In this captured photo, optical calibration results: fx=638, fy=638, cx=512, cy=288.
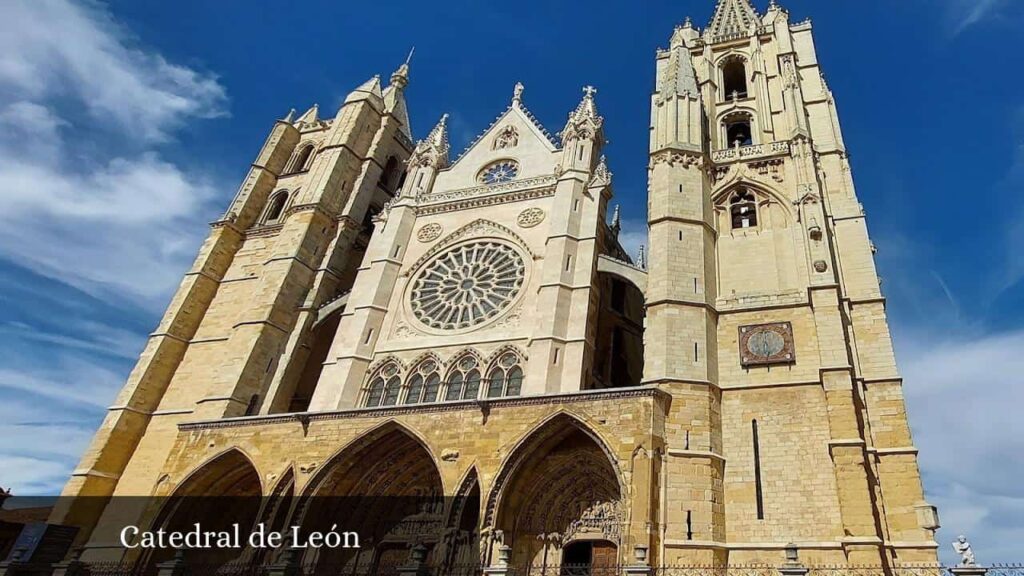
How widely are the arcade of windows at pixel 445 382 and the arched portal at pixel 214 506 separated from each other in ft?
11.0

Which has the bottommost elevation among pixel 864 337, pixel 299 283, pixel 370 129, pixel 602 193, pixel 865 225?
pixel 864 337

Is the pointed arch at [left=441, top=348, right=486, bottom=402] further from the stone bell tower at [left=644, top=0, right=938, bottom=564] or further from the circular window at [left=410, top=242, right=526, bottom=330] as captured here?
the stone bell tower at [left=644, top=0, right=938, bottom=564]

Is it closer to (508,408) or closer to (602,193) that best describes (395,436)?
(508,408)

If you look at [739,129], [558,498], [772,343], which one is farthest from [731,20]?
[558,498]

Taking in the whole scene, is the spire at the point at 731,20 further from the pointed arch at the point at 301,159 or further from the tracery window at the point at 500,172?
the pointed arch at the point at 301,159

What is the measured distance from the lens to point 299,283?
19172mm

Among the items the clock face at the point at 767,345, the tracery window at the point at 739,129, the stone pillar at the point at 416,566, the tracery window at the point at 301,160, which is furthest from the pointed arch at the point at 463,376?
the tracery window at the point at 301,160

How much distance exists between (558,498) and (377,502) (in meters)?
4.07

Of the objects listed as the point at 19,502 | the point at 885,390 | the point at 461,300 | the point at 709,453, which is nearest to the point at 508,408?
the point at 709,453

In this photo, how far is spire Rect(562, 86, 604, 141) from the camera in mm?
18797

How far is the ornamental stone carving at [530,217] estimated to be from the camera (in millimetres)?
17375

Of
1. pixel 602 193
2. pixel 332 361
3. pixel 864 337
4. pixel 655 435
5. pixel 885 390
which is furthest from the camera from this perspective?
pixel 602 193

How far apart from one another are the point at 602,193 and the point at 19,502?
27065mm

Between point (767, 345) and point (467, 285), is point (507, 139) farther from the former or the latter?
point (767, 345)
